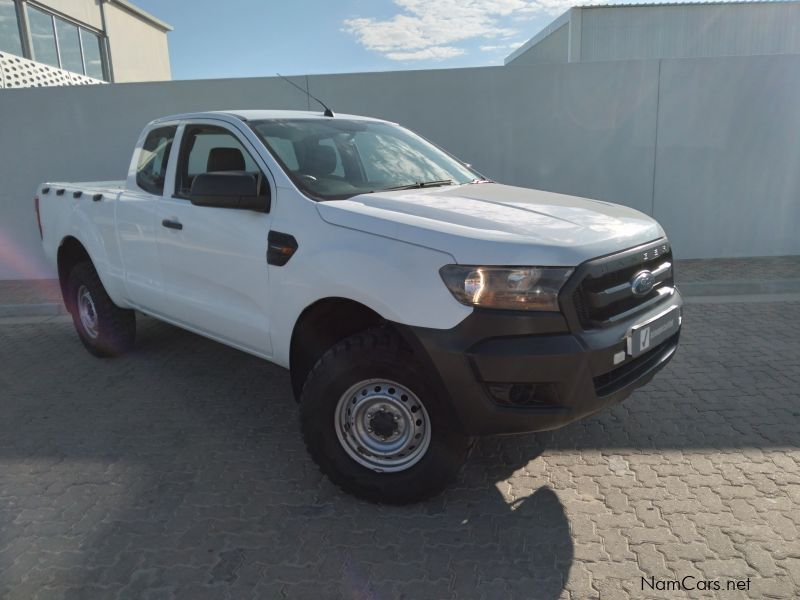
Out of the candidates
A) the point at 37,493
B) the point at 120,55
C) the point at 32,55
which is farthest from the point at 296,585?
the point at 120,55

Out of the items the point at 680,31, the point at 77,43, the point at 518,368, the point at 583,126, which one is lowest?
the point at 518,368

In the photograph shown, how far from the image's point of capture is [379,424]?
288cm

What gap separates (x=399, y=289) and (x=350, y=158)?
148cm

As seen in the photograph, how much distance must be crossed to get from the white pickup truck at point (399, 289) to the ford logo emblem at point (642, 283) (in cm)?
1

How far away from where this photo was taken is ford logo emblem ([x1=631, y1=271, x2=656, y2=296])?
2.83m

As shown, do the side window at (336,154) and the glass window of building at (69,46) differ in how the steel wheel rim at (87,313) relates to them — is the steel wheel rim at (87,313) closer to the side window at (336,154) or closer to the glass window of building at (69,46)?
the side window at (336,154)

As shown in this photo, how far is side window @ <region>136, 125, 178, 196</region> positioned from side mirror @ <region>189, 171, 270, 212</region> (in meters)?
1.10

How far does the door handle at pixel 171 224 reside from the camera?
3848 millimetres

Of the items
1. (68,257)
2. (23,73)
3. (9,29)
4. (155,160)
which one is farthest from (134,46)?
(155,160)

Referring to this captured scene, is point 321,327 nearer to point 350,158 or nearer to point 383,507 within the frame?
point 383,507

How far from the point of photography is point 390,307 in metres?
2.63

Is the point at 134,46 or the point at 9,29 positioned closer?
the point at 9,29

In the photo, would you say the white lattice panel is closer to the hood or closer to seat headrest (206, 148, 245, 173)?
seat headrest (206, 148, 245, 173)

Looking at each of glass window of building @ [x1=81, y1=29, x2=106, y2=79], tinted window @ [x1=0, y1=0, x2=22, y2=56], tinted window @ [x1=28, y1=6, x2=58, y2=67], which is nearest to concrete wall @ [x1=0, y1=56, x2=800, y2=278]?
tinted window @ [x1=0, y1=0, x2=22, y2=56]
